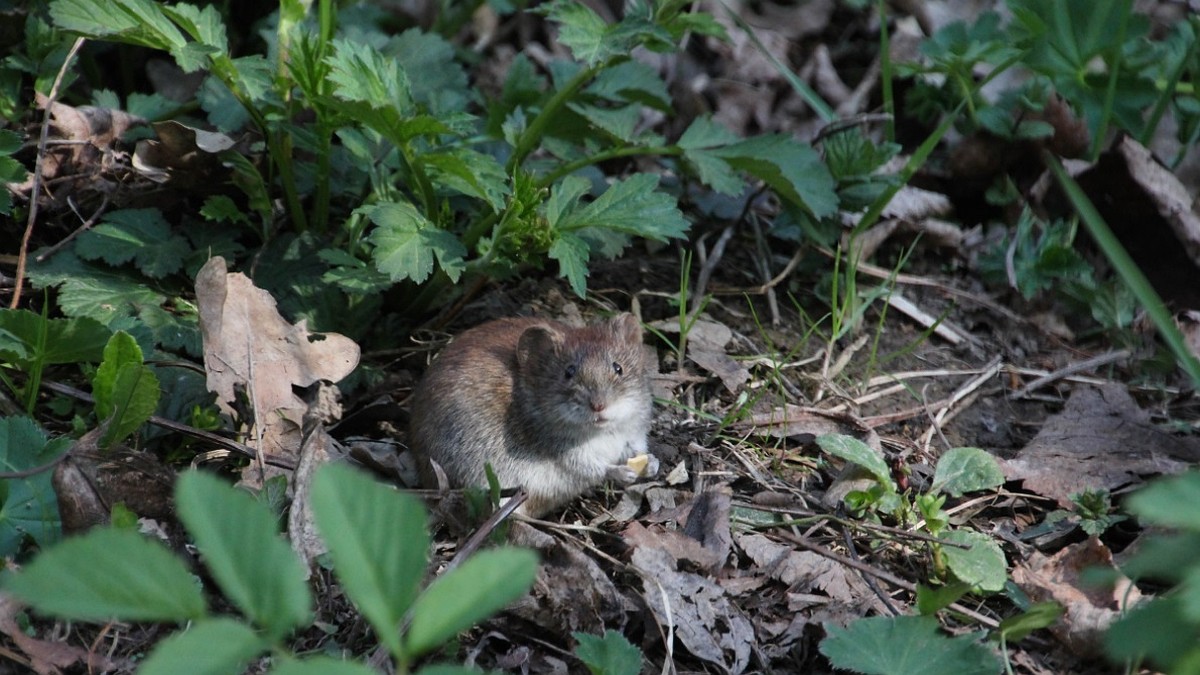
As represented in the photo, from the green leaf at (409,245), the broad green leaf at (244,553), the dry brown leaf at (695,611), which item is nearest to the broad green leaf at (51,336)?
the green leaf at (409,245)

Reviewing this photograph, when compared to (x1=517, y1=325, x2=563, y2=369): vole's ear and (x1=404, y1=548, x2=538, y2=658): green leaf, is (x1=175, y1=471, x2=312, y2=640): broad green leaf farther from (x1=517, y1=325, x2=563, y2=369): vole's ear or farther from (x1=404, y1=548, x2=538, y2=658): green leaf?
(x1=517, y1=325, x2=563, y2=369): vole's ear

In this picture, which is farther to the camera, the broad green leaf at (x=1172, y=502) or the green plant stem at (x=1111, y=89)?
the green plant stem at (x=1111, y=89)

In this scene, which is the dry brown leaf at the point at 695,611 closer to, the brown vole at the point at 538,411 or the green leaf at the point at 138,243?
Answer: the brown vole at the point at 538,411

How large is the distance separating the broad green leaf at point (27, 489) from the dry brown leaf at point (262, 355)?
23.5 inches

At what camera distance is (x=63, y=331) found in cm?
384

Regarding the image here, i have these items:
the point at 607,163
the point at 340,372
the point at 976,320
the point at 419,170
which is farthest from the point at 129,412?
the point at 976,320

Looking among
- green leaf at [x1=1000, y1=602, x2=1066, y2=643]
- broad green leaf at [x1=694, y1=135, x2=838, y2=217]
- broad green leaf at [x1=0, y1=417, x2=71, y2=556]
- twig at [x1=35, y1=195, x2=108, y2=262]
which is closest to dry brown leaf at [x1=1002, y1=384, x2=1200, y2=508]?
green leaf at [x1=1000, y1=602, x2=1066, y2=643]

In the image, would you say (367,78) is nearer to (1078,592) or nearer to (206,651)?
(206,651)

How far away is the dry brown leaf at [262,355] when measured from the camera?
13.0ft

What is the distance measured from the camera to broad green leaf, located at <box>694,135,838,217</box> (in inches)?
192

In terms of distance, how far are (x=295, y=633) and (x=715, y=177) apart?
2522 millimetres

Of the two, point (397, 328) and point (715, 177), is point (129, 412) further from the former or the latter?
point (715, 177)

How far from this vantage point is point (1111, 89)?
538cm

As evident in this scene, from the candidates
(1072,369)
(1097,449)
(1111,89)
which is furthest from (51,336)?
(1111,89)
